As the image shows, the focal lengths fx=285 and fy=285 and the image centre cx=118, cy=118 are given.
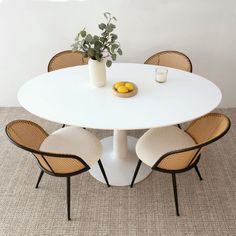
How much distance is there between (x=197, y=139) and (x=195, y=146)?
484 millimetres

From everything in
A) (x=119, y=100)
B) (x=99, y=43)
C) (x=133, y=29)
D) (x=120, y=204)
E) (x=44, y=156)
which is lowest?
(x=120, y=204)

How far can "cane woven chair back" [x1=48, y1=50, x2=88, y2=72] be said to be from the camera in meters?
2.53

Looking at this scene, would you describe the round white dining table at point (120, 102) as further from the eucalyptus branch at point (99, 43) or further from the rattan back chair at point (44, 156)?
the eucalyptus branch at point (99, 43)

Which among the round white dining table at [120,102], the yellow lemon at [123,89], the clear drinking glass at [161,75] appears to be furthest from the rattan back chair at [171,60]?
the yellow lemon at [123,89]

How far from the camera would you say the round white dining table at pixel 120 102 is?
1.72 metres

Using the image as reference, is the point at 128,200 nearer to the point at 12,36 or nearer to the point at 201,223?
the point at 201,223

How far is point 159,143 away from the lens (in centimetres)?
199

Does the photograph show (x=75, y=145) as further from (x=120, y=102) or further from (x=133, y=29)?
(x=133, y=29)

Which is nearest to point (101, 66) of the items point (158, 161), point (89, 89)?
point (89, 89)

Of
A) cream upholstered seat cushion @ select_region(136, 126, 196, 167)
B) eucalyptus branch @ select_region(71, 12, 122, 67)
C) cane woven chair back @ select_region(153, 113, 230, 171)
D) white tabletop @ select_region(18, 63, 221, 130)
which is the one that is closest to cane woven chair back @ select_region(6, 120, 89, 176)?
white tabletop @ select_region(18, 63, 221, 130)

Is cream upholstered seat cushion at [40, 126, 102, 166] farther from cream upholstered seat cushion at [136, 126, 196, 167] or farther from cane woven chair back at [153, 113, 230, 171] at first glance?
cane woven chair back at [153, 113, 230, 171]

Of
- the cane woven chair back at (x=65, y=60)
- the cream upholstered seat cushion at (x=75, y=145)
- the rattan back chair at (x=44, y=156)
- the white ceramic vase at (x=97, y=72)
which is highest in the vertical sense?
the white ceramic vase at (x=97, y=72)

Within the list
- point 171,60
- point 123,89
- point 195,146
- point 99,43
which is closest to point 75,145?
point 123,89

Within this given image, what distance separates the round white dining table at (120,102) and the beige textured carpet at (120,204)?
160mm
